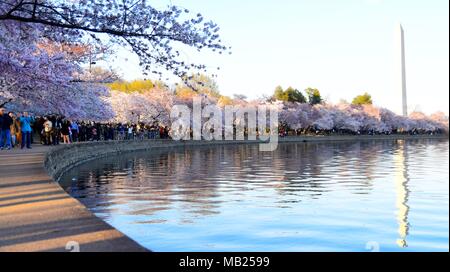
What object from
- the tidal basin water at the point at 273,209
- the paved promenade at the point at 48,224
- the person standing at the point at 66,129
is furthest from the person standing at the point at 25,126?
the paved promenade at the point at 48,224

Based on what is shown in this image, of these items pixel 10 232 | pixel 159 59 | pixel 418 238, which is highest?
pixel 159 59

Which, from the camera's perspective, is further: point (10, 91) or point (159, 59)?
point (10, 91)

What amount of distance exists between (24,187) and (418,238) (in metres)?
8.60

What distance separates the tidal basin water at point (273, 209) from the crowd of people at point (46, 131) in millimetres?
6340

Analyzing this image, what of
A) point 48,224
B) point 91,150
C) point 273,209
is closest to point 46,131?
point 91,150

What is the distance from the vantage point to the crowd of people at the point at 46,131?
101 feet

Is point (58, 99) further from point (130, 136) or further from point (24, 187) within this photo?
point (130, 136)

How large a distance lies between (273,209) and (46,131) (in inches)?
966

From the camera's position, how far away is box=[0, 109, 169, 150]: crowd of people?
30.9 metres

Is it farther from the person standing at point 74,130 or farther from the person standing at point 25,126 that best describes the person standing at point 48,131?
the person standing at point 74,130

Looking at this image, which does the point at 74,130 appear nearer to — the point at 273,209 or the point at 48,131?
the point at 48,131

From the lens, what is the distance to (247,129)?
106750 mm

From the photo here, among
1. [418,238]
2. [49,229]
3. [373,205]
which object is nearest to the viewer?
[49,229]
